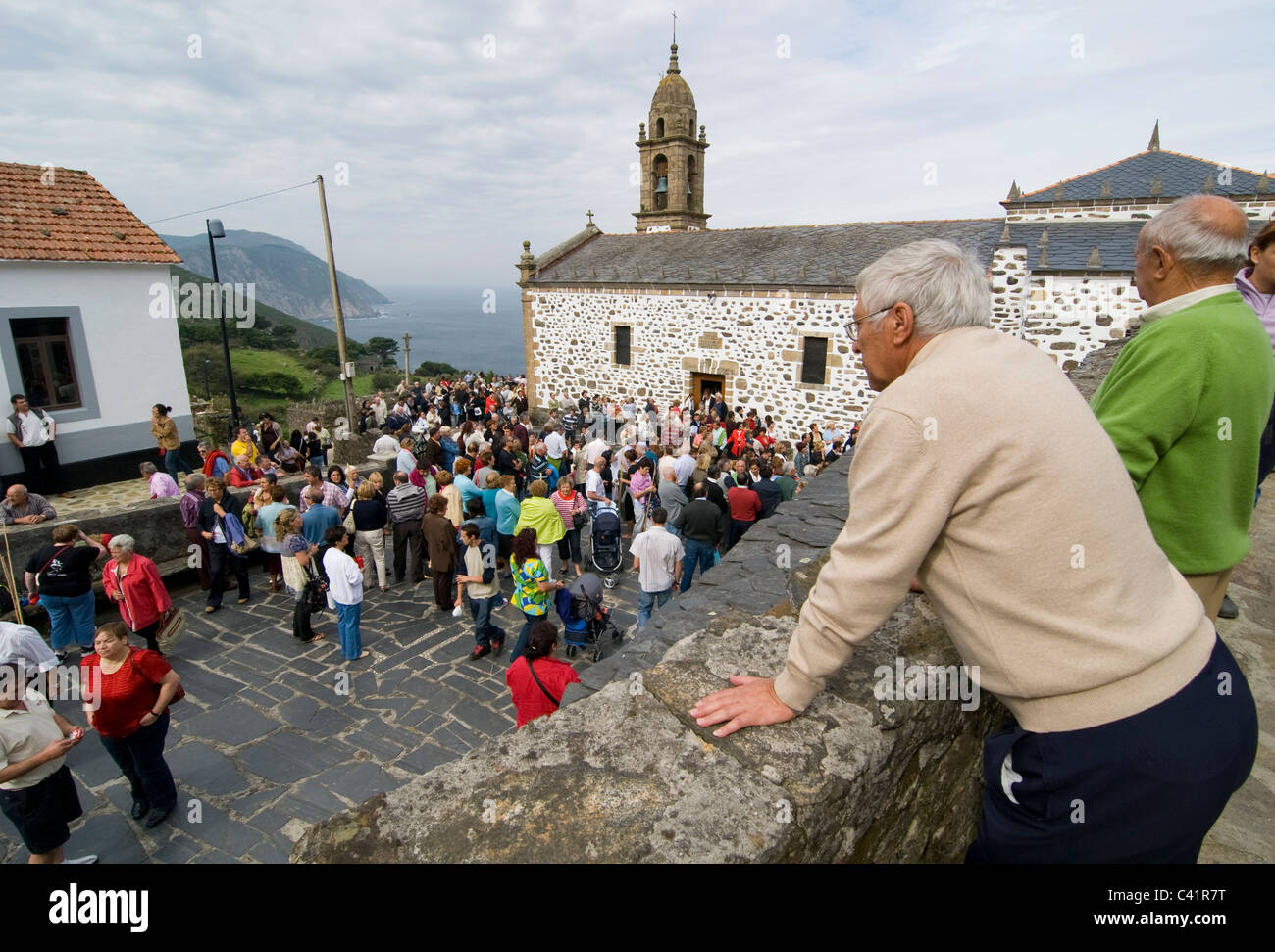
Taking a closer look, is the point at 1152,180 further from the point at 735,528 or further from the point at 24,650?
the point at 24,650

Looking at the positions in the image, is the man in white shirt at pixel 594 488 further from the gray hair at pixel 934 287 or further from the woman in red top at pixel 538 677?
the gray hair at pixel 934 287

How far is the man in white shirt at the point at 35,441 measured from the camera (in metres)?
11.6

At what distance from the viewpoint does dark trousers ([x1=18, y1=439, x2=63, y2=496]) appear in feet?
39.2

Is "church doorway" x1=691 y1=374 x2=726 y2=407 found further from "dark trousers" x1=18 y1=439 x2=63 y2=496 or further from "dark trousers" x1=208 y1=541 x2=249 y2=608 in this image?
"dark trousers" x1=18 y1=439 x2=63 y2=496

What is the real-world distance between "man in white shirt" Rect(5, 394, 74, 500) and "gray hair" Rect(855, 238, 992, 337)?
1509 centimetres

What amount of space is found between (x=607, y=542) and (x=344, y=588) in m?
3.19

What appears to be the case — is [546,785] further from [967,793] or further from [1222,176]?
[1222,176]

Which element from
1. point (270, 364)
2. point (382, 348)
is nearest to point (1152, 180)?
point (270, 364)

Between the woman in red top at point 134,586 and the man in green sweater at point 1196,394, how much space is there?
23.8ft

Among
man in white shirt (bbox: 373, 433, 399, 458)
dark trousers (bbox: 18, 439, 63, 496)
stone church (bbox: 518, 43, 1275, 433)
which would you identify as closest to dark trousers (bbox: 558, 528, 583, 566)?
man in white shirt (bbox: 373, 433, 399, 458)

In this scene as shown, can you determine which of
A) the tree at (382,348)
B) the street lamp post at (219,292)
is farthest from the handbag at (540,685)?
the tree at (382,348)

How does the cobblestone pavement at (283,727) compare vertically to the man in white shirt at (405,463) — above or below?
below

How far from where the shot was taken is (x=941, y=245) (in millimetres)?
1525

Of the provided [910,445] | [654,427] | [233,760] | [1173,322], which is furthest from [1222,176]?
[233,760]
